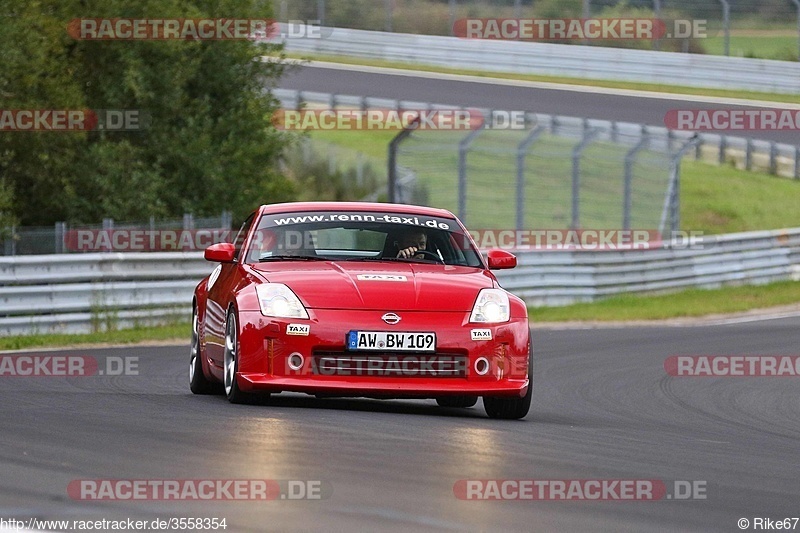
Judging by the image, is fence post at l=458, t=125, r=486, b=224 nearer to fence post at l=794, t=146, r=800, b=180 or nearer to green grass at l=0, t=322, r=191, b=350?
green grass at l=0, t=322, r=191, b=350

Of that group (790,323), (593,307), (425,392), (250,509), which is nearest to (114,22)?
(593,307)

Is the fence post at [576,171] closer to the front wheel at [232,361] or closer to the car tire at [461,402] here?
the car tire at [461,402]

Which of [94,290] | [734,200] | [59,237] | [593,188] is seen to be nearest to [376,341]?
[94,290]

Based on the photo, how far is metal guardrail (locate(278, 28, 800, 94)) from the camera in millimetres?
37031

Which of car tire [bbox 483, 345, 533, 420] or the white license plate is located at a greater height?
the white license plate

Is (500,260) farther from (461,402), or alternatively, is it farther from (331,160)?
(331,160)

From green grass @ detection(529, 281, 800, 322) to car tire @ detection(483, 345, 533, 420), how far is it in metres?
11.7

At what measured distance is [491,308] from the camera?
9008 millimetres

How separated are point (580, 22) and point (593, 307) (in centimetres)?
1641

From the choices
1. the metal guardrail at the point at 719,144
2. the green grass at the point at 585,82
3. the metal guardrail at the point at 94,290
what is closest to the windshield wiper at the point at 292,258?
the metal guardrail at the point at 94,290

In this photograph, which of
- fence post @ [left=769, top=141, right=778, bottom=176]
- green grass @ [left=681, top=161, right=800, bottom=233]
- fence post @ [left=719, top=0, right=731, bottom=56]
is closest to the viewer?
green grass @ [left=681, top=161, right=800, bottom=233]

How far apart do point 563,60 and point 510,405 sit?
30.7 metres

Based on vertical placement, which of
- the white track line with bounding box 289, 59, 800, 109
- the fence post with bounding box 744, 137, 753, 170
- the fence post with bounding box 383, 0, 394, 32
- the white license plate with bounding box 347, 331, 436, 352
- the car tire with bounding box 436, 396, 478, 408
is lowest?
the fence post with bounding box 744, 137, 753, 170

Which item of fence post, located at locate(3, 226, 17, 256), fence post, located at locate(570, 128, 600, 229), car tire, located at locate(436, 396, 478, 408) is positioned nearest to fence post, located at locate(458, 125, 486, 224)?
fence post, located at locate(570, 128, 600, 229)
